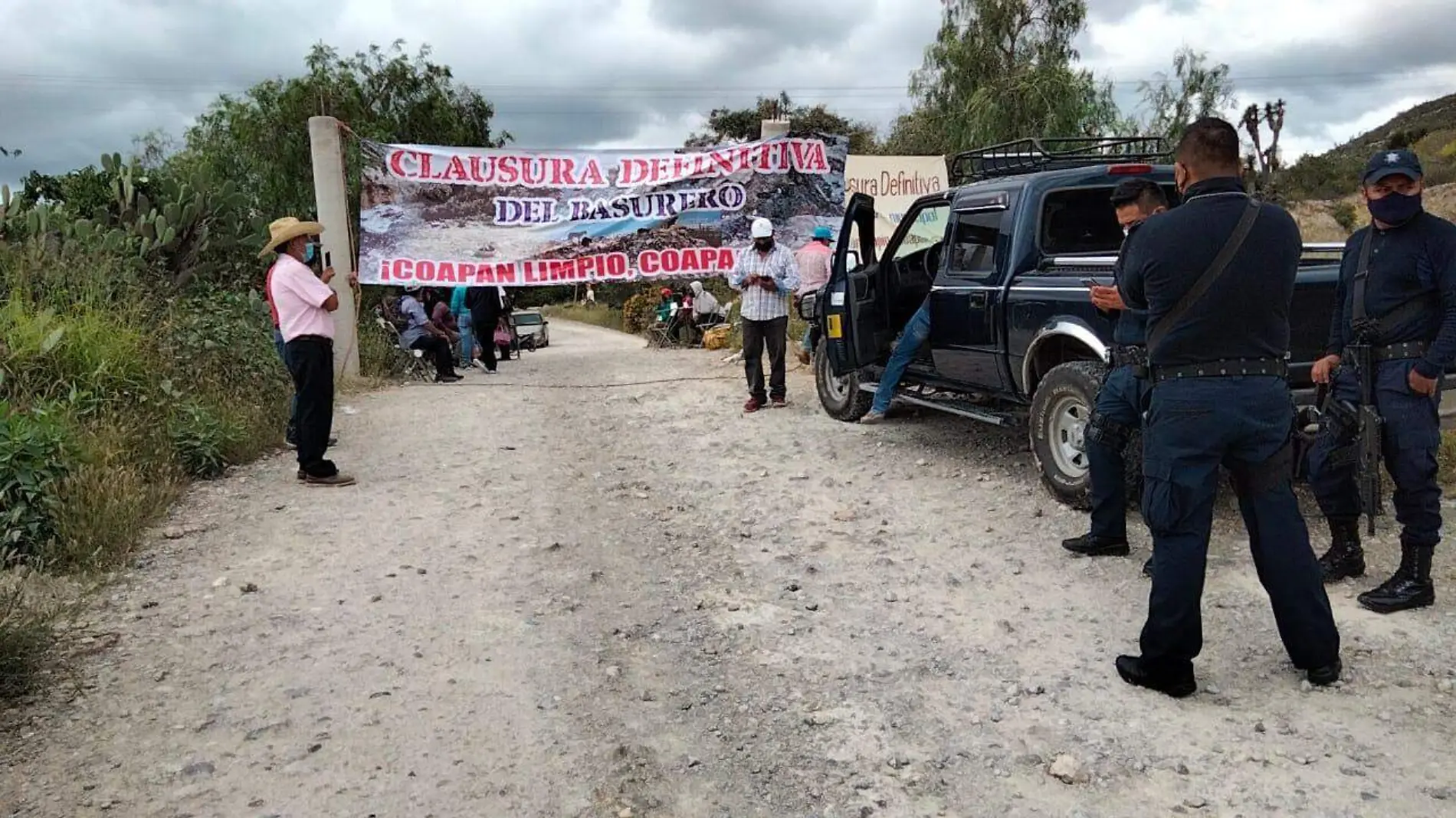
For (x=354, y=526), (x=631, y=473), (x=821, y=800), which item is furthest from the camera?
(x=631, y=473)


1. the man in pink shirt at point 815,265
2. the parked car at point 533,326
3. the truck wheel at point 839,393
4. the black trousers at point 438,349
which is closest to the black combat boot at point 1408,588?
the truck wheel at point 839,393

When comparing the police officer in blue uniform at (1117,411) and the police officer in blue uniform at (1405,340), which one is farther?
the police officer in blue uniform at (1117,411)

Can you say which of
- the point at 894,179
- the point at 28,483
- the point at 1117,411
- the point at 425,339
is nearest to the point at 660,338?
the point at 894,179

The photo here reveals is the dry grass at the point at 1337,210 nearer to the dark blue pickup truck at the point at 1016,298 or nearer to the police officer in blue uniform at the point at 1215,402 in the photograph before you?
the dark blue pickup truck at the point at 1016,298

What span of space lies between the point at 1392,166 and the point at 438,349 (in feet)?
33.4

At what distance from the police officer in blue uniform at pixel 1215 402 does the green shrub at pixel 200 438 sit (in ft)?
18.8

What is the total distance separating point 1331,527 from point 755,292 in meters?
5.19

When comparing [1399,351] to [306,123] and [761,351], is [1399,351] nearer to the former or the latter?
[761,351]

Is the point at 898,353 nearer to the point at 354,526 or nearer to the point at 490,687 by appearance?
the point at 354,526

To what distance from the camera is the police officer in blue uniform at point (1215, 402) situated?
3.16 meters

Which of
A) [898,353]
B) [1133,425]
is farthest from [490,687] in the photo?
[898,353]

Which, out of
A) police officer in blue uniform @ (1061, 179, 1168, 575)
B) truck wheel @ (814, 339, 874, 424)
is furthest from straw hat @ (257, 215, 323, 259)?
police officer in blue uniform @ (1061, 179, 1168, 575)

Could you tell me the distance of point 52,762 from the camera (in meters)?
3.02

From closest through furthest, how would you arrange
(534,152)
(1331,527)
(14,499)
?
(1331,527) < (14,499) < (534,152)
